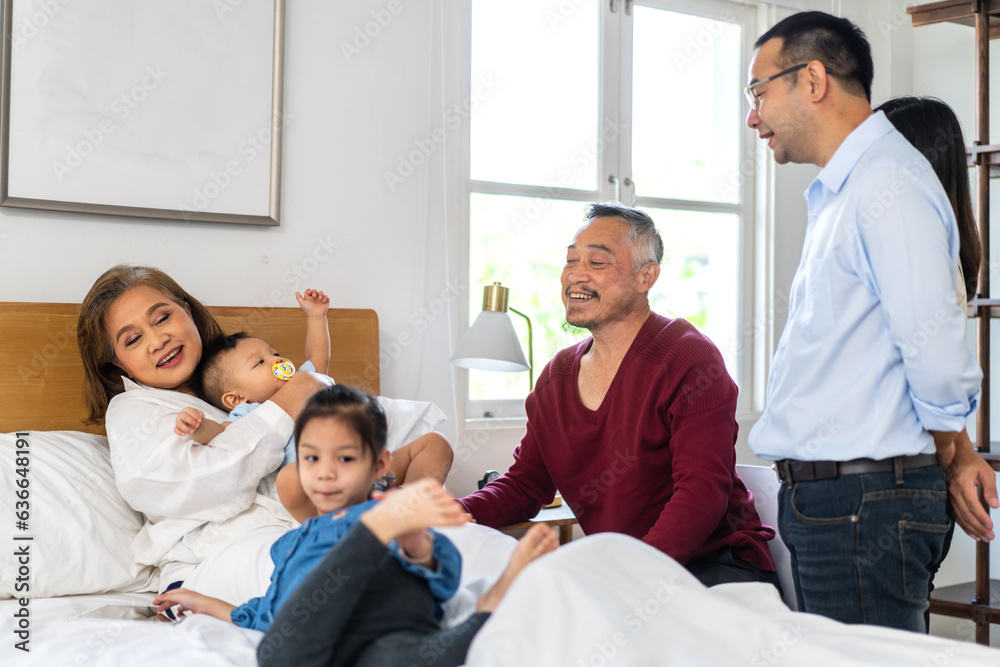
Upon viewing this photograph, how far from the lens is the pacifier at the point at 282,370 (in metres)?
1.94

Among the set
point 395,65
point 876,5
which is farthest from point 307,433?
point 876,5

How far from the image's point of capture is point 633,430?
75.6 inches

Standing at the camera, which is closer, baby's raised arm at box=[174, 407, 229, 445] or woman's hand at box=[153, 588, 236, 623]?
woman's hand at box=[153, 588, 236, 623]

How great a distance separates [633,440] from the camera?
1912mm

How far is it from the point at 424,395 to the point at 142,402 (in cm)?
101

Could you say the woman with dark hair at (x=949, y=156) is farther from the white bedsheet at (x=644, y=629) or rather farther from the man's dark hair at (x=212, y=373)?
the man's dark hair at (x=212, y=373)

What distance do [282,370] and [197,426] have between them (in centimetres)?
24

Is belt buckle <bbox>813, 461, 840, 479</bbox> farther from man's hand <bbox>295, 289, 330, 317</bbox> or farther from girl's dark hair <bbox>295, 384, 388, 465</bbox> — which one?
man's hand <bbox>295, 289, 330, 317</bbox>

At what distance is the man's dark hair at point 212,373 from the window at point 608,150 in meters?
1.02

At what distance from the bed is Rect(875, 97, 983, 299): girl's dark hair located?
714mm

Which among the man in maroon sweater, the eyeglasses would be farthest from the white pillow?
the eyeglasses

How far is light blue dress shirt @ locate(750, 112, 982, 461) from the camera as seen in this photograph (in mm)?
1354

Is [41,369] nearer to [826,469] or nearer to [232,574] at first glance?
[232,574]

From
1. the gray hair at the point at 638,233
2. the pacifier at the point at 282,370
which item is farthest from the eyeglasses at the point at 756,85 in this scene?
the pacifier at the point at 282,370
